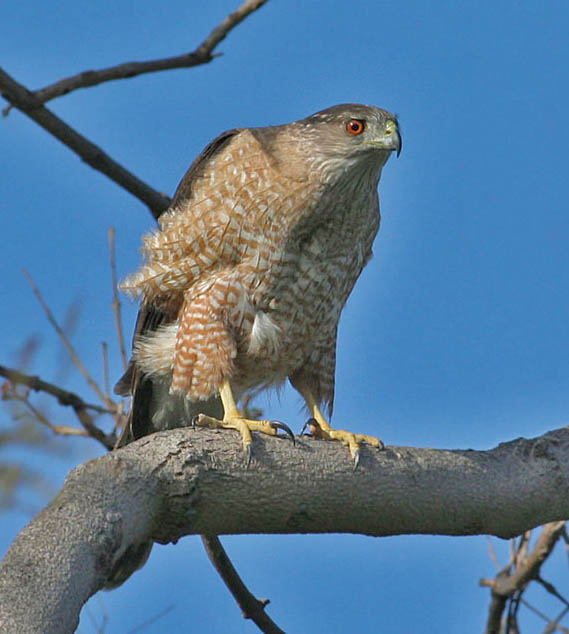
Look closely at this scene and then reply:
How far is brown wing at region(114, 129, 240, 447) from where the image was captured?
5.36 m

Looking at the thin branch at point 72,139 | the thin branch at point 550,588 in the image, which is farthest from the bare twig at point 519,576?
the thin branch at point 72,139

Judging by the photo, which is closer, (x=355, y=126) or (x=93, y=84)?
(x=93, y=84)

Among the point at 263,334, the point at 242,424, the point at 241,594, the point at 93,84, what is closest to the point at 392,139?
the point at 263,334

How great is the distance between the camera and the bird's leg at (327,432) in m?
4.05

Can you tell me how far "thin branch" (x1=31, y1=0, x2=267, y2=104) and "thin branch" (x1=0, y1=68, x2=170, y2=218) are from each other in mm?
114

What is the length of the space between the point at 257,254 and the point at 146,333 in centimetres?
82

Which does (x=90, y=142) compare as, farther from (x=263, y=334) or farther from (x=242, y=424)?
(x=242, y=424)

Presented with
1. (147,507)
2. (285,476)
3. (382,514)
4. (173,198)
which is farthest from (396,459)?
(173,198)

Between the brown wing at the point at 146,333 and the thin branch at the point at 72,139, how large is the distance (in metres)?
0.24

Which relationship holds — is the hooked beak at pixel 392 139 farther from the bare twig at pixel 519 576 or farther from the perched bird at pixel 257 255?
the bare twig at pixel 519 576

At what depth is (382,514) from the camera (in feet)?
12.7

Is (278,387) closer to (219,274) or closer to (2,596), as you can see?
(219,274)

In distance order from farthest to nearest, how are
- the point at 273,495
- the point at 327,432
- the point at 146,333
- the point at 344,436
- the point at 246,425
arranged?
the point at 146,333 → the point at 327,432 → the point at 344,436 → the point at 246,425 → the point at 273,495

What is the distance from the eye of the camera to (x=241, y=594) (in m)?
4.72
